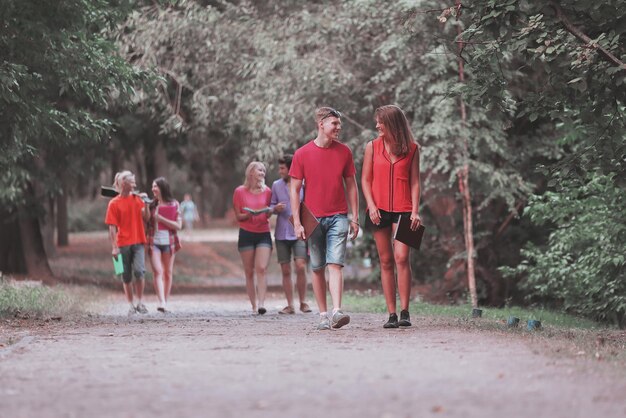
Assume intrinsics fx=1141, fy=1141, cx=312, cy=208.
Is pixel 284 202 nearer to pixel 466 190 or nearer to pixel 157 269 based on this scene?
pixel 157 269

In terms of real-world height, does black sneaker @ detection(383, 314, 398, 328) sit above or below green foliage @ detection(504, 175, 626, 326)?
Result: below

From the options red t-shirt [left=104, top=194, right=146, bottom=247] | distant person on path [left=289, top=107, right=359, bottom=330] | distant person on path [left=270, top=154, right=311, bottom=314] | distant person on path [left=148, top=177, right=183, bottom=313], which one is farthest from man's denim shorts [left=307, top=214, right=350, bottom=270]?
distant person on path [left=148, top=177, right=183, bottom=313]

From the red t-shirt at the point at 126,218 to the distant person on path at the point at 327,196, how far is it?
17.6 feet

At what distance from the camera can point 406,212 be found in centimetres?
1182

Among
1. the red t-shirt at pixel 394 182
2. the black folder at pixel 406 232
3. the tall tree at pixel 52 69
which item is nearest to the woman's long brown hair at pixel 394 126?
the red t-shirt at pixel 394 182

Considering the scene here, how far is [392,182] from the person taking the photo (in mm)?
11789

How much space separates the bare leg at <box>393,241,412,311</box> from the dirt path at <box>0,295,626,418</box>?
72cm

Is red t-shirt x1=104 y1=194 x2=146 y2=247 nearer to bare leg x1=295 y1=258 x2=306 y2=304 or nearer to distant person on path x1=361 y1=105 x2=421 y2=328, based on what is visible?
bare leg x1=295 y1=258 x2=306 y2=304

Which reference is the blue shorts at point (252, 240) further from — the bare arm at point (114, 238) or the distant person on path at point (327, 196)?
the distant person on path at point (327, 196)

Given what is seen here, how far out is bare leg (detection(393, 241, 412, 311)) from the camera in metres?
11.8

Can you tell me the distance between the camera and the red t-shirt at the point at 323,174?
11875 mm

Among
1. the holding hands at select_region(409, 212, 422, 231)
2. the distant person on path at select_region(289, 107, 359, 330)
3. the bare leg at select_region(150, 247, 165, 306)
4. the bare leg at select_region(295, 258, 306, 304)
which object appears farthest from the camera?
the bare leg at select_region(150, 247, 165, 306)

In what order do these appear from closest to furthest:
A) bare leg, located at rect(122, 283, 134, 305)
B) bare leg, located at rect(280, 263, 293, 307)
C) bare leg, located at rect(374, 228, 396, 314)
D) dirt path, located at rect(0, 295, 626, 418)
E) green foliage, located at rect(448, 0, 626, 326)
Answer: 1. dirt path, located at rect(0, 295, 626, 418)
2. green foliage, located at rect(448, 0, 626, 326)
3. bare leg, located at rect(374, 228, 396, 314)
4. bare leg, located at rect(280, 263, 293, 307)
5. bare leg, located at rect(122, 283, 134, 305)

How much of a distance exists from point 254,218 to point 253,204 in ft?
0.67
